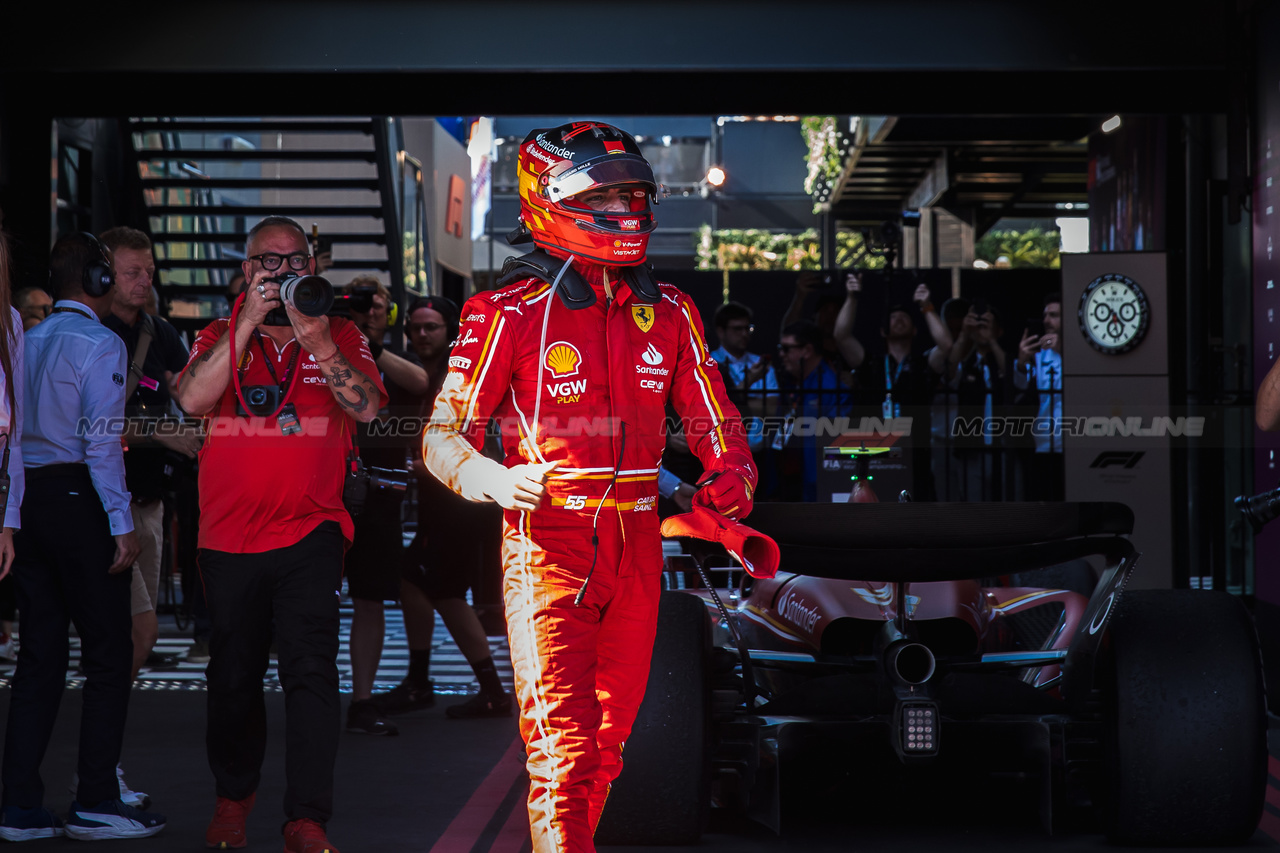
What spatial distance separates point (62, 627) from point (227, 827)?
2.76 ft

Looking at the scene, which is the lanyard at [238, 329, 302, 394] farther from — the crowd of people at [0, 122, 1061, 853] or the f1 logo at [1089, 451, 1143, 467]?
the f1 logo at [1089, 451, 1143, 467]

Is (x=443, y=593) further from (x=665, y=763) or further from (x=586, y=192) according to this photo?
(x=586, y=192)

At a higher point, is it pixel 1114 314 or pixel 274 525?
pixel 1114 314

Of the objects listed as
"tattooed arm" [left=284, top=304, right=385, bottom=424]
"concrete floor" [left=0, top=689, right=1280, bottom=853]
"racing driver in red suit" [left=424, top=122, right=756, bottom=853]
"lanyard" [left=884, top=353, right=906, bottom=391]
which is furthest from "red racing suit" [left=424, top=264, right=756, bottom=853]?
"lanyard" [left=884, top=353, right=906, bottom=391]

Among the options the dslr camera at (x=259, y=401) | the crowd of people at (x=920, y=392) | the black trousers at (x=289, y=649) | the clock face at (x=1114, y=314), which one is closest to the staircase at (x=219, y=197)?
the crowd of people at (x=920, y=392)

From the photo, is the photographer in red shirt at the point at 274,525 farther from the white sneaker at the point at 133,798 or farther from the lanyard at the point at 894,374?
the lanyard at the point at 894,374

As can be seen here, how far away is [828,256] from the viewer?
2275 cm

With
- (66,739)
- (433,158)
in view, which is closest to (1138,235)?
(66,739)

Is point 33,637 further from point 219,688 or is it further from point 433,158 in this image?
point 433,158

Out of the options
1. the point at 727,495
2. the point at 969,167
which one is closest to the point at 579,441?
the point at 727,495

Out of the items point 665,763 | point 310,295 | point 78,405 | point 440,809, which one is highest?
point 310,295

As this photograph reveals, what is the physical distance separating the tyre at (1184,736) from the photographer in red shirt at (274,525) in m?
2.36

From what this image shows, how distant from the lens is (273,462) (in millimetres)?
4266

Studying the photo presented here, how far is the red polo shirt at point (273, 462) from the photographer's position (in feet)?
13.9
